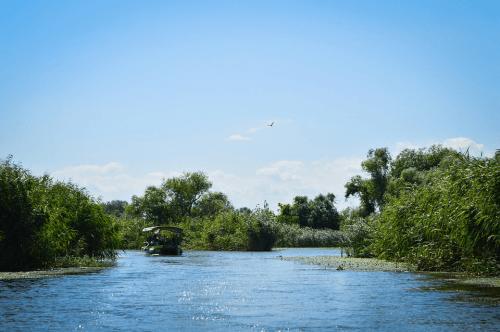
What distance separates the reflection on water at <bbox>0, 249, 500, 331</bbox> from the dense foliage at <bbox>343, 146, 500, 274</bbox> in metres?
3.27

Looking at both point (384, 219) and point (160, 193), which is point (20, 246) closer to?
point (384, 219)

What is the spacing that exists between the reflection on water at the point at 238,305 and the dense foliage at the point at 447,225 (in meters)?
3.27

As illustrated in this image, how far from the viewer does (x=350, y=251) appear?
5019cm

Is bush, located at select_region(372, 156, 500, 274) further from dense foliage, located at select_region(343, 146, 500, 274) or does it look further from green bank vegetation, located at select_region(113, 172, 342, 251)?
Result: green bank vegetation, located at select_region(113, 172, 342, 251)

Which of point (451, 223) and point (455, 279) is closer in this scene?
point (455, 279)

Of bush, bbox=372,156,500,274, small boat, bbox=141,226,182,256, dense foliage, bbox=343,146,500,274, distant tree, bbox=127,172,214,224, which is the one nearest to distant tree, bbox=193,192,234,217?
distant tree, bbox=127,172,214,224

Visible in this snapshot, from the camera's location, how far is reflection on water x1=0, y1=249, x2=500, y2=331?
16.1m

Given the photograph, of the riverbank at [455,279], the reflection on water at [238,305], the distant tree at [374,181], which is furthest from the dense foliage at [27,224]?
the distant tree at [374,181]

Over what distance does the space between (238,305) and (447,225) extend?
14630 mm

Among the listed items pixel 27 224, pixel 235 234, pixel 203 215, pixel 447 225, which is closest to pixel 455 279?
pixel 447 225

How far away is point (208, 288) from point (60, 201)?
19577 mm

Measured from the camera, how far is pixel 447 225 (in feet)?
100

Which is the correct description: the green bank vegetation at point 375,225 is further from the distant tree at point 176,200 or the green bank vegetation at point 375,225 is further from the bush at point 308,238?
the distant tree at point 176,200

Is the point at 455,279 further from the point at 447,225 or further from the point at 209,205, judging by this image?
the point at 209,205
